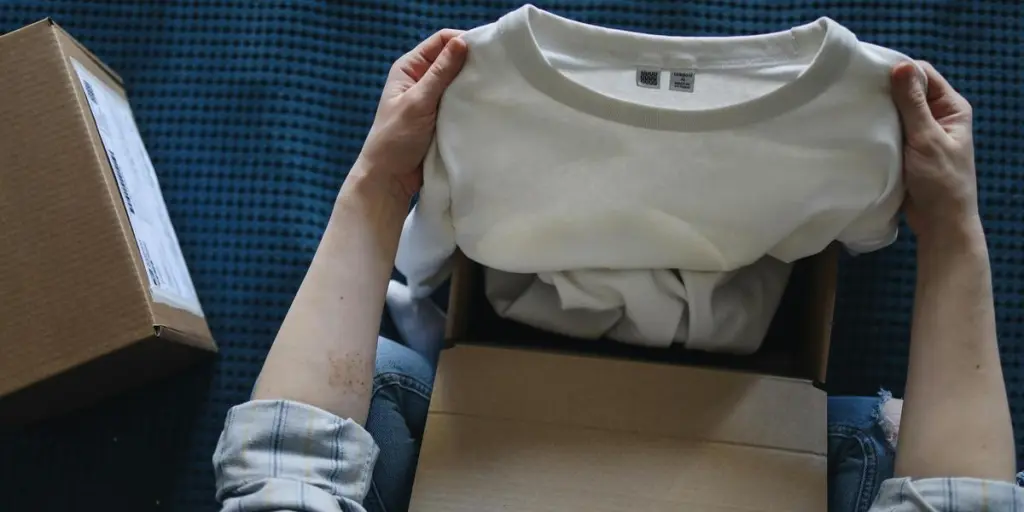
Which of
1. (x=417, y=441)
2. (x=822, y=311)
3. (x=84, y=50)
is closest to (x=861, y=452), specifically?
(x=822, y=311)

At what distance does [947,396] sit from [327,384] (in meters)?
0.44

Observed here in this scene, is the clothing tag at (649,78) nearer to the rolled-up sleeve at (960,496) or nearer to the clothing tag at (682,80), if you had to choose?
A: the clothing tag at (682,80)

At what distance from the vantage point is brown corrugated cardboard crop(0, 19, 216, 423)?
729 millimetres

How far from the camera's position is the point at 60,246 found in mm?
739

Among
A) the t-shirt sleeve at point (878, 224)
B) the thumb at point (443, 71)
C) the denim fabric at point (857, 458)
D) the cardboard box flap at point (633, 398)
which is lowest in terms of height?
the denim fabric at point (857, 458)

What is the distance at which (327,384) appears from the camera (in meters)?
0.62

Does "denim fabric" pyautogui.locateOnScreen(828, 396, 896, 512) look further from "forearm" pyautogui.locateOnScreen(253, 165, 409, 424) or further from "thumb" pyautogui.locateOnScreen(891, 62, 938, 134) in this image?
"forearm" pyautogui.locateOnScreen(253, 165, 409, 424)

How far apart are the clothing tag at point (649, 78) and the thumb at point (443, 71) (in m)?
0.13

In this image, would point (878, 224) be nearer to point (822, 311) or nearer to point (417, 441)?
point (822, 311)

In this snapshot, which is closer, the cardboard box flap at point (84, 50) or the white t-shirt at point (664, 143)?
the white t-shirt at point (664, 143)

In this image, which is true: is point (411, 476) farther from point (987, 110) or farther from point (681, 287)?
point (987, 110)

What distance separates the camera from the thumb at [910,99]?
597 millimetres

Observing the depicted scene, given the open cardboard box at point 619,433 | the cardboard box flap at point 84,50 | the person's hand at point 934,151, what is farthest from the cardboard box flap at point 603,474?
the cardboard box flap at point 84,50

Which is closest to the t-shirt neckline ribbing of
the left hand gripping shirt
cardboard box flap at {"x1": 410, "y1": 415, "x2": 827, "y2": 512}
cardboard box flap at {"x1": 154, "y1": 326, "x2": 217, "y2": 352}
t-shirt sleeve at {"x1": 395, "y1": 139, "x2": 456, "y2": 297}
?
the left hand gripping shirt
